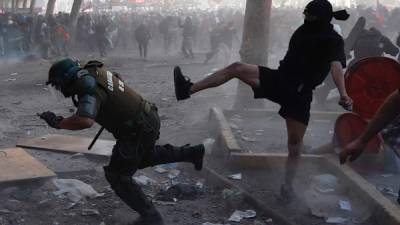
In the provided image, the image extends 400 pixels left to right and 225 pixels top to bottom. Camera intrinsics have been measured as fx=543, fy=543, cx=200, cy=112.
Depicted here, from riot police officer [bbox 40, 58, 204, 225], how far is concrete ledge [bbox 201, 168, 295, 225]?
2.66 feet

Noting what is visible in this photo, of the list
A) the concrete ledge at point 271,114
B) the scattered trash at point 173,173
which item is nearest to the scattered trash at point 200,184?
the scattered trash at point 173,173

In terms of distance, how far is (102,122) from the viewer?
387cm

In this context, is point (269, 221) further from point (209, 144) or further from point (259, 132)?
point (259, 132)

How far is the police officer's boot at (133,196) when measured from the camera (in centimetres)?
397

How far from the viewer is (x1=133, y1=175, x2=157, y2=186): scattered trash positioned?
5.34 meters

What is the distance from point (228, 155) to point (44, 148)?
7.05 ft

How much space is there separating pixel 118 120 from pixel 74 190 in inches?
55.2

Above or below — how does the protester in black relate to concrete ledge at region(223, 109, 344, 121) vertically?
above

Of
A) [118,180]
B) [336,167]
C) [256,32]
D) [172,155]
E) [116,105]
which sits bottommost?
[336,167]

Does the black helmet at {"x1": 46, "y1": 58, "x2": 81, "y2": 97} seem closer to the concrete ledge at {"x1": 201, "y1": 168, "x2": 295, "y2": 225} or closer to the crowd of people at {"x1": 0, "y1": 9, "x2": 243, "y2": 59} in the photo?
the concrete ledge at {"x1": 201, "y1": 168, "x2": 295, "y2": 225}

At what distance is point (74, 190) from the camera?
4961 millimetres

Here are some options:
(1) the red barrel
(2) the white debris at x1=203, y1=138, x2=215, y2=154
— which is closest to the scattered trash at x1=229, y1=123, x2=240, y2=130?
(2) the white debris at x1=203, y1=138, x2=215, y2=154

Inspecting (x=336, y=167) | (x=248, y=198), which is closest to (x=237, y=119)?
(x=336, y=167)

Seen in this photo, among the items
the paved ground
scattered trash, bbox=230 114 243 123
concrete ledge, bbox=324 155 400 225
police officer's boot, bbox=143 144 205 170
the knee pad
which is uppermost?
police officer's boot, bbox=143 144 205 170
